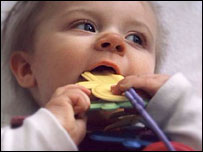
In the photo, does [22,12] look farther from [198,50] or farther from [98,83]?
[198,50]

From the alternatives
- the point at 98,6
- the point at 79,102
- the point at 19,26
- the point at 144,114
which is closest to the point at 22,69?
the point at 19,26

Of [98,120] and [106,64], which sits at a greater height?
[106,64]

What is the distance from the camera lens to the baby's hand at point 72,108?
542 mm

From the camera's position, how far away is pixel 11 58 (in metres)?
0.90

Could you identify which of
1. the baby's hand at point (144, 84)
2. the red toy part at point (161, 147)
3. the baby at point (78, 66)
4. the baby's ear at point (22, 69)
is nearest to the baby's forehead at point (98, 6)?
the baby at point (78, 66)

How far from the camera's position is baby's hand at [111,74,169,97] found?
1.93 ft

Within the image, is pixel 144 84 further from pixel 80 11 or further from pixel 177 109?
pixel 80 11

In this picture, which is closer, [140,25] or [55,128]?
[55,128]

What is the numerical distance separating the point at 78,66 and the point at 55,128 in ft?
0.79

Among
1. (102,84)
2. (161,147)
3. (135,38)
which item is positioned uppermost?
(135,38)

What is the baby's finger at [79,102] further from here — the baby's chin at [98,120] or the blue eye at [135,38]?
the blue eye at [135,38]

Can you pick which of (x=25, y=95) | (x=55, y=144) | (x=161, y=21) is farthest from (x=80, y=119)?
(x=161, y=21)

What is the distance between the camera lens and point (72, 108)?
1.85 ft

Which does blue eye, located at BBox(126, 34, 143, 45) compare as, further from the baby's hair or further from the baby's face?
the baby's hair
